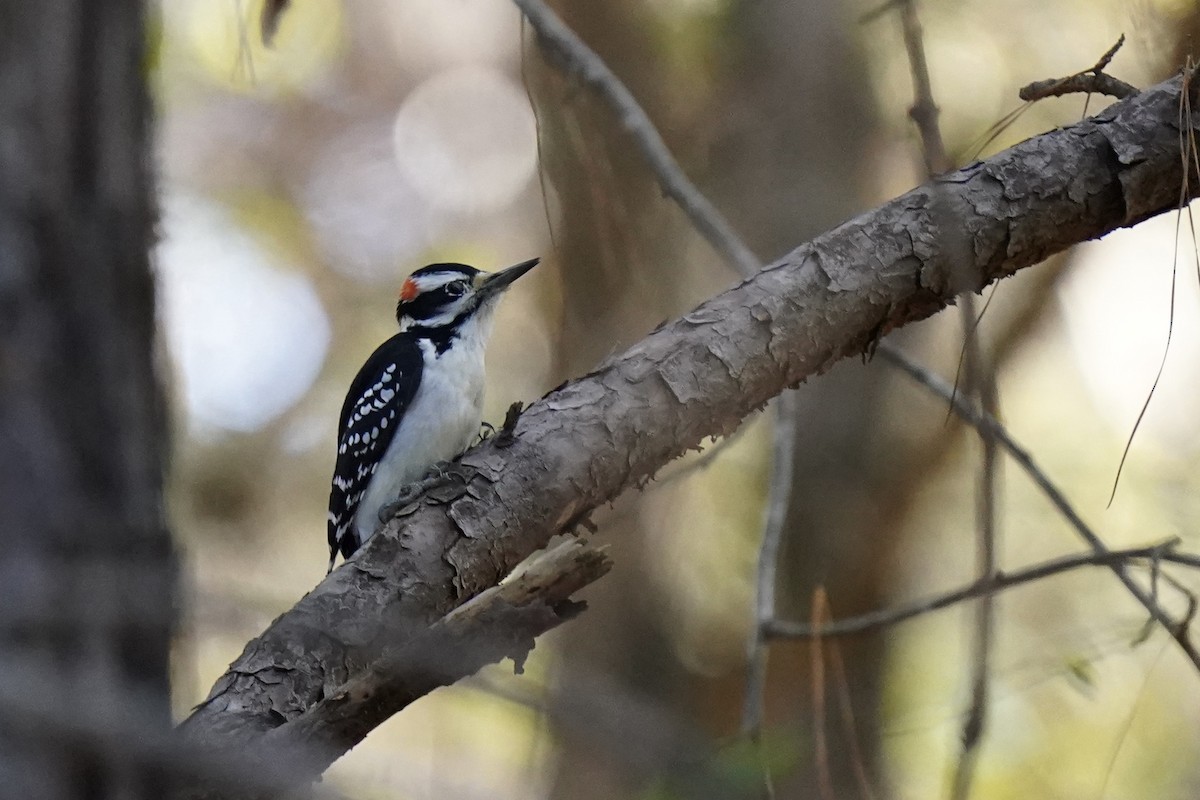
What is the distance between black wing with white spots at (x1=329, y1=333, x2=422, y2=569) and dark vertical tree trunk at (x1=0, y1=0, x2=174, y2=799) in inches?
140

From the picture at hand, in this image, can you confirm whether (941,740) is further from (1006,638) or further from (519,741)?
(519,741)

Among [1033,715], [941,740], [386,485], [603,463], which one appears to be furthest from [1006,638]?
[603,463]

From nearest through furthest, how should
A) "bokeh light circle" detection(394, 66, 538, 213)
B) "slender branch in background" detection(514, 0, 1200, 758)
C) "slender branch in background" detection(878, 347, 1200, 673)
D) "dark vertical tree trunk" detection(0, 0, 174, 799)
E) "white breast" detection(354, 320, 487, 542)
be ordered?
"dark vertical tree trunk" detection(0, 0, 174, 799)
"slender branch in background" detection(878, 347, 1200, 673)
"slender branch in background" detection(514, 0, 1200, 758)
"white breast" detection(354, 320, 487, 542)
"bokeh light circle" detection(394, 66, 538, 213)

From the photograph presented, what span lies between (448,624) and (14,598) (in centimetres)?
168

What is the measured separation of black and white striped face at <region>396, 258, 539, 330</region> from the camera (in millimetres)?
5312

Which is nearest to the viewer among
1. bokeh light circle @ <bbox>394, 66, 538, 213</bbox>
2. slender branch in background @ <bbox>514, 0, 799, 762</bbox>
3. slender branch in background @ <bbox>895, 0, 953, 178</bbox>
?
slender branch in background @ <bbox>895, 0, 953, 178</bbox>

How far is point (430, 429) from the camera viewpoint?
4.77 meters

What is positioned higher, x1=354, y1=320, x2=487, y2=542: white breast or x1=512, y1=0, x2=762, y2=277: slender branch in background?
x1=354, y1=320, x2=487, y2=542: white breast

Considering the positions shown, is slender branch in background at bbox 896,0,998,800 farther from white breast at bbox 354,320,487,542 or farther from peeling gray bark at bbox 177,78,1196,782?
white breast at bbox 354,320,487,542

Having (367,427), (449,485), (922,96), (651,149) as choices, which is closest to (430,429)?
(367,427)

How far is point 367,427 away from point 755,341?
7.92 ft

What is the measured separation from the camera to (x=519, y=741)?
7543mm

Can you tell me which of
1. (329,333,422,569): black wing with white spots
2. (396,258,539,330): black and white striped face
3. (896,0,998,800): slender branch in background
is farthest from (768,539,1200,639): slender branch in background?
(396,258,539,330): black and white striped face

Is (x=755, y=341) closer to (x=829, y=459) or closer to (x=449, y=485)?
(x=449, y=485)
